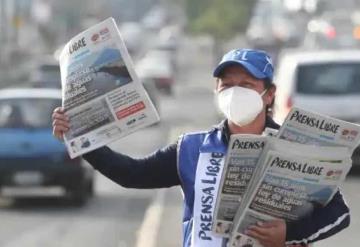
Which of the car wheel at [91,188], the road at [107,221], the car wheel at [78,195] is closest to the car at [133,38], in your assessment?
the car wheel at [91,188]

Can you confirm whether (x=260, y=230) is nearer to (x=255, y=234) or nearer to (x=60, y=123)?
(x=255, y=234)

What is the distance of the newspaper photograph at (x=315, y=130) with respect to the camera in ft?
14.8

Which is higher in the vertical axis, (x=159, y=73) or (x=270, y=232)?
(x=270, y=232)

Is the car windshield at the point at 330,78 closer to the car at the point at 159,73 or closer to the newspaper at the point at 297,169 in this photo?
the newspaper at the point at 297,169

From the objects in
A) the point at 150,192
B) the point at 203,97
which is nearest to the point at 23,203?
the point at 150,192

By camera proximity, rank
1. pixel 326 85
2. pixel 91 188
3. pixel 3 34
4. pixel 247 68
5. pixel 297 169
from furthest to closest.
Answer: pixel 3 34
pixel 326 85
pixel 91 188
pixel 247 68
pixel 297 169

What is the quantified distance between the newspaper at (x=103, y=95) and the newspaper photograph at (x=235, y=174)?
0.45 m

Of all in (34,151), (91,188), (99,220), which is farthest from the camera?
(91,188)

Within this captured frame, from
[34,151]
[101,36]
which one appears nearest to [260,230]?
[101,36]

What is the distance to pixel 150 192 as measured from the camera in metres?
19.9

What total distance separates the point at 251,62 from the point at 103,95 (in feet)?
1.91

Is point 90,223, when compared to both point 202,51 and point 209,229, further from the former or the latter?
point 202,51

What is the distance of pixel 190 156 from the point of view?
4.77 metres

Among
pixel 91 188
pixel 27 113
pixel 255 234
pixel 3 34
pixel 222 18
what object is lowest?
pixel 222 18
